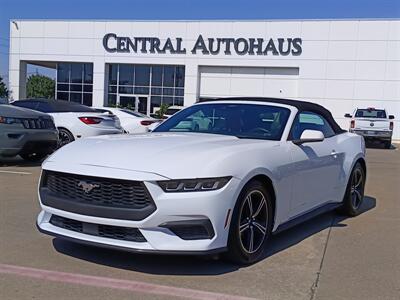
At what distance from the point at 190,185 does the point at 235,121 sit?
173 centimetres

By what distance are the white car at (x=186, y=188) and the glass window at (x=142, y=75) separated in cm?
3230

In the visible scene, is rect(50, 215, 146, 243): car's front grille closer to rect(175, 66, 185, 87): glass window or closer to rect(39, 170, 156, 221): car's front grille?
rect(39, 170, 156, 221): car's front grille

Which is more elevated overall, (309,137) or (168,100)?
(168,100)

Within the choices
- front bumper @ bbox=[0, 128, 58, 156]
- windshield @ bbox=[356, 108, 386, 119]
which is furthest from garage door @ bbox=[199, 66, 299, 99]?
front bumper @ bbox=[0, 128, 58, 156]

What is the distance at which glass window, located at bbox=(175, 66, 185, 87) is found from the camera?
36406 mm

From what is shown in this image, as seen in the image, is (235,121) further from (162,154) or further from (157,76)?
(157,76)

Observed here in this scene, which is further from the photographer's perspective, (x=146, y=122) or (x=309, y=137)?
(x=146, y=122)

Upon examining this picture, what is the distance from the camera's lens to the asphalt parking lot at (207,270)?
3.85m

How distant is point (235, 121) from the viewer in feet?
18.4

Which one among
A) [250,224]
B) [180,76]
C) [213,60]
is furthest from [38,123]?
[180,76]

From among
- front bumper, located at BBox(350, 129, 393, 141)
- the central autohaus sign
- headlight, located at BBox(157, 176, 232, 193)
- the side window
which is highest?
the central autohaus sign

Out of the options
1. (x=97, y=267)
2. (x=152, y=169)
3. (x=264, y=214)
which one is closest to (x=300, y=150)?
(x=264, y=214)

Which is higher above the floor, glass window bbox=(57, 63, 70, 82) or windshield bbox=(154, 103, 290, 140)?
glass window bbox=(57, 63, 70, 82)

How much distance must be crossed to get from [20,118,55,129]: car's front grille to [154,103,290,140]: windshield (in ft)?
16.6
